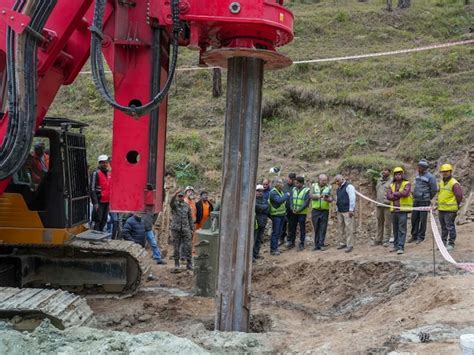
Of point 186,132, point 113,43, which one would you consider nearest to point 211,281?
point 113,43

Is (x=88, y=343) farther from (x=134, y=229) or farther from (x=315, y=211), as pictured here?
(x=315, y=211)

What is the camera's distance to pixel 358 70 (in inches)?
865

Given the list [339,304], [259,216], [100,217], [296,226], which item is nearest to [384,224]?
[296,226]

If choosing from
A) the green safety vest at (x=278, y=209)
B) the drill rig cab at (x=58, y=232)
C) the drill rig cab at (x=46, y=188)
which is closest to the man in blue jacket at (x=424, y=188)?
the green safety vest at (x=278, y=209)

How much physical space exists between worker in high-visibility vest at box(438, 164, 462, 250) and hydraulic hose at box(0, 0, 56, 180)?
780 cm

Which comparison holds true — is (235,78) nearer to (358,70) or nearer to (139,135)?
(139,135)

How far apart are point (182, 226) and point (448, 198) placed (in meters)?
4.91

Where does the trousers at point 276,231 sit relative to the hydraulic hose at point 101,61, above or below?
below

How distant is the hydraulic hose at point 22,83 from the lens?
4723mm

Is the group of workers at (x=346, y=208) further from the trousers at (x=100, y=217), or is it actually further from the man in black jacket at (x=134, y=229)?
the trousers at (x=100, y=217)

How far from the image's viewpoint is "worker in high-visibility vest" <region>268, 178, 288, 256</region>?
12.6m

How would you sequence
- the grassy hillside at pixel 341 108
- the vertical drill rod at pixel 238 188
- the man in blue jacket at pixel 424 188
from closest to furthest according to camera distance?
the vertical drill rod at pixel 238 188, the man in blue jacket at pixel 424 188, the grassy hillside at pixel 341 108

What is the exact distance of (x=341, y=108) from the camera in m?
19.5

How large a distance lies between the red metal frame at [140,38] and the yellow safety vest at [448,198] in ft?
21.0
